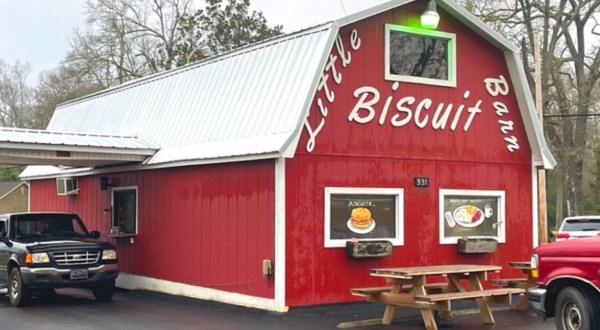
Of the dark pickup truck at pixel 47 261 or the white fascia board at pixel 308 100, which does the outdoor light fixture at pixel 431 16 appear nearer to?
the white fascia board at pixel 308 100

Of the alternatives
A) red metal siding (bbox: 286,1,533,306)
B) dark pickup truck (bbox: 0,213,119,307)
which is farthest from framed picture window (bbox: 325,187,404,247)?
dark pickup truck (bbox: 0,213,119,307)

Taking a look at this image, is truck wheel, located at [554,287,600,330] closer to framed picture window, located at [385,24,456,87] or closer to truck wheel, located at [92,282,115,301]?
→ framed picture window, located at [385,24,456,87]

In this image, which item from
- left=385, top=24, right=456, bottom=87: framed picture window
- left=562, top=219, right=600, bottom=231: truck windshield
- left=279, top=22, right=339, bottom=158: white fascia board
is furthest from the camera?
left=562, top=219, right=600, bottom=231: truck windshield

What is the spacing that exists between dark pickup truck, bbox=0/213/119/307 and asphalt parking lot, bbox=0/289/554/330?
0.39 metres

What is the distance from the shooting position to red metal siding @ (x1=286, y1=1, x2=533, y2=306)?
1219 centimetres

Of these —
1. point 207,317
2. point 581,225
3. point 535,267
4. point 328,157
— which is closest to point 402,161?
point 328,157

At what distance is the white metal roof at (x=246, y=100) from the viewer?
12023 mm

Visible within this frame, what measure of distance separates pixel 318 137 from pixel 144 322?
13.6ft

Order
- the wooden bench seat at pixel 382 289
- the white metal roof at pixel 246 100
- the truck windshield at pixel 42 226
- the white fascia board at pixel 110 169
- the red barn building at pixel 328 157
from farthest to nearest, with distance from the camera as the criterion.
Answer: the truck windshield at pixel 42 226 < the white fascia board at pixel 110 169 < the red barn building at pixel 328 157 < the white metal roof at pixel 246 100 < the wooden bench seat at pixel 382 289

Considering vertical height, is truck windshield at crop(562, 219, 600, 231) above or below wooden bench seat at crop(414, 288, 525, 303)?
above

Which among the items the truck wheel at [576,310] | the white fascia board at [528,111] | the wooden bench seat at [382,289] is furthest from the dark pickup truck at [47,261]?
the white fascia board at [528,111]

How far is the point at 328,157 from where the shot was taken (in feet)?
41.1

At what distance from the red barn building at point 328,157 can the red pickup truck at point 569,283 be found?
358 cm

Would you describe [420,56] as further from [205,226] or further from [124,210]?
[124,210]
